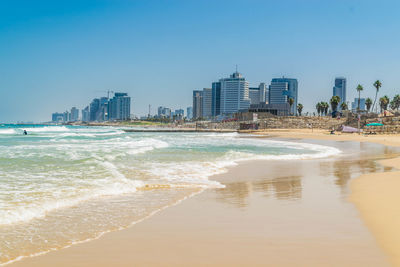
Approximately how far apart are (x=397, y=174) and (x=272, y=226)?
9.10 meters

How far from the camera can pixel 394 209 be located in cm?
752

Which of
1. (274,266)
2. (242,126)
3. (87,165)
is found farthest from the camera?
(242,126)

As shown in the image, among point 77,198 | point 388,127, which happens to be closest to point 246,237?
point 77,198

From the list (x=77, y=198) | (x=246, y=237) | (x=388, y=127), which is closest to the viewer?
(x=246, y=237)

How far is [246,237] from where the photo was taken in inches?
227

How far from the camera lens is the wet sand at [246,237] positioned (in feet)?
15.7

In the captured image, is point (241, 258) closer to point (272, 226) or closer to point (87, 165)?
point (272, 226)

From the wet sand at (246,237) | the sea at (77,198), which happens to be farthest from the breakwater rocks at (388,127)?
the wet sand at (246,237)

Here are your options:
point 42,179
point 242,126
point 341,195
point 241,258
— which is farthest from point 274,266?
point 242,126

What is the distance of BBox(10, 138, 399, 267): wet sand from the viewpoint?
4778 mm

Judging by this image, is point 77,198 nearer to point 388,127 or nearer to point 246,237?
point 246,237

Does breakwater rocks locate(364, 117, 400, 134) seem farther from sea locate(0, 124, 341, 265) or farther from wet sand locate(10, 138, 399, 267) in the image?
wet sand locate(10, 138, 399, 267)

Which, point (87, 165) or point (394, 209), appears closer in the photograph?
point (394, 209)

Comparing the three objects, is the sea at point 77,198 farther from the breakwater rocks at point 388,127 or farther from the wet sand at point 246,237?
the breakwater rocks at point 388,127
